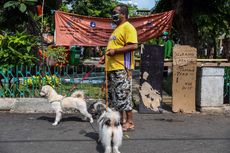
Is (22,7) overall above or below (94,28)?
above

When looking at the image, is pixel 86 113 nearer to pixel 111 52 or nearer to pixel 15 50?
pixel 111 52

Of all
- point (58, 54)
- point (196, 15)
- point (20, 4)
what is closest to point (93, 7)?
point (58, 54)

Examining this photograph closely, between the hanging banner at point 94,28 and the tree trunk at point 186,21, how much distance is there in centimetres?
188

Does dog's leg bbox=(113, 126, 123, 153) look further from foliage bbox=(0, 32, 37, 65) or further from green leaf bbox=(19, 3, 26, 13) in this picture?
green leaf bbox=(19, 3, 26, 13)

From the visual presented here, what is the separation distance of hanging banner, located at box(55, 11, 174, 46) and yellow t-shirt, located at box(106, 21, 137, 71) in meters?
4.00

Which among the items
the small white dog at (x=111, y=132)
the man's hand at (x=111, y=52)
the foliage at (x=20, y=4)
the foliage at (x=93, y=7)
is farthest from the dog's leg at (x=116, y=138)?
the foliage at (x=93, y=7)

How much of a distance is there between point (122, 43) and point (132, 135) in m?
1.57

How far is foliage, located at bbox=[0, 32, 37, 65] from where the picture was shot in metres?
9.66

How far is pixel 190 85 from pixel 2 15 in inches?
227

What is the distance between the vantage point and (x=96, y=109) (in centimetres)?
733

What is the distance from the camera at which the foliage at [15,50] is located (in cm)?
966

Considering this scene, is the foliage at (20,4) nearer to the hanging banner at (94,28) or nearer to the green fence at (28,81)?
the hanging banner at (94,28)

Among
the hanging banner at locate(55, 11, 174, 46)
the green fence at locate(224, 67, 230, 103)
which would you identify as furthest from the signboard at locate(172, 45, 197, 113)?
the hanging banner at locate(55, 11, 174, 46)

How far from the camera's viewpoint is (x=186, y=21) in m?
12.9
